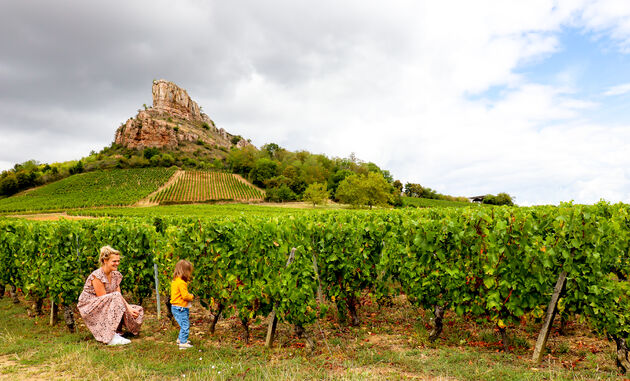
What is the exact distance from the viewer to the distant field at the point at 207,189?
267 feet

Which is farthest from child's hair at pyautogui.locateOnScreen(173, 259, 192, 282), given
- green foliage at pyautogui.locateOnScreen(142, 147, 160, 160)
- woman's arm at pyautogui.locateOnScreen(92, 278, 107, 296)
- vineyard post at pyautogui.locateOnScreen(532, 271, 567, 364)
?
green foliage at pyautogui.locateOnScreen(142, 147, 160, 160)

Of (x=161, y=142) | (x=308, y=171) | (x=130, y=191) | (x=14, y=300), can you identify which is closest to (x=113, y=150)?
(x=161, y=142)

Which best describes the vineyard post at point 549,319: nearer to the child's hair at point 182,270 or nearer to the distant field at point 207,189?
A: the child's hair at point 182,270

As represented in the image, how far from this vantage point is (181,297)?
6.12 metres

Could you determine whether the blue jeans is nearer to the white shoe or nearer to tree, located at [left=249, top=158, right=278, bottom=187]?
the white shoe

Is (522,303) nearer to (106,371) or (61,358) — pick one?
(106,371)

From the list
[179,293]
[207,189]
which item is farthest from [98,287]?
[207,189]

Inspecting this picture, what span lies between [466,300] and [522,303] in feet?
2.73

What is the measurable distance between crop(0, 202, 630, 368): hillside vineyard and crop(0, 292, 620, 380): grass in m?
0.55

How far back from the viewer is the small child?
6.08m

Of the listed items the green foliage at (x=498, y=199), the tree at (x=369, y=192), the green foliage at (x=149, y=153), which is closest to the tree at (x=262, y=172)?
the tree at (x=369, y=192)

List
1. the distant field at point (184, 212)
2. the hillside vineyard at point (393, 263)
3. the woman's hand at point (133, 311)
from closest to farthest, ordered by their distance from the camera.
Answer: the hillside vineyard at point (393, 263) → the woman's hand at point (133, 311) → the distant field at point (184, 212)

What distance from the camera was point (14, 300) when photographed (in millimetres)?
10648

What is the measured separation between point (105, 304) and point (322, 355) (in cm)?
433
